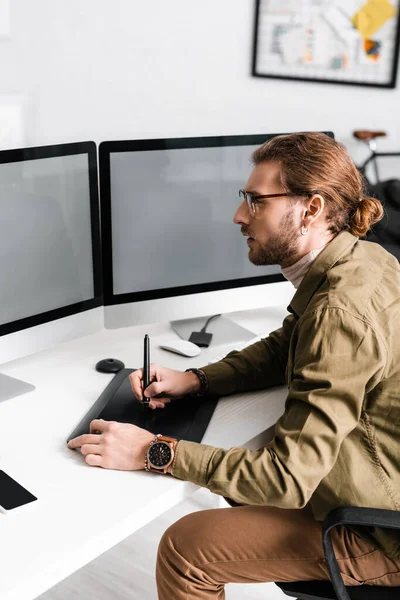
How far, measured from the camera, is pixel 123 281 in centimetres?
172

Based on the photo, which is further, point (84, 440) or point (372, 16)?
point (372, 16)

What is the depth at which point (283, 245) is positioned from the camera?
1397 mm

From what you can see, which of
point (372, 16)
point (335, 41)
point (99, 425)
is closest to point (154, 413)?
point (99, 425)

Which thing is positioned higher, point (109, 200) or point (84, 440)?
point (109, 200)

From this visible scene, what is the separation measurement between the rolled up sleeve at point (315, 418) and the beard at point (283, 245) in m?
0.24

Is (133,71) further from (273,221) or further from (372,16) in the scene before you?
(372,16)

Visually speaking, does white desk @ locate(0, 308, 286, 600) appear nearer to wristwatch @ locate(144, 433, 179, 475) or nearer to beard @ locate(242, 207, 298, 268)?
wristwatch @ locate(144, 433, 179, 475)

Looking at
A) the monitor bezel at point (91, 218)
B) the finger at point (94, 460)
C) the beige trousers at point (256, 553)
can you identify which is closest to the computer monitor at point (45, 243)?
the monitor bezel at point (91, 218)

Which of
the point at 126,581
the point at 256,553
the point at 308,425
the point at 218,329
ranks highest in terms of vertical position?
the point at 308,425

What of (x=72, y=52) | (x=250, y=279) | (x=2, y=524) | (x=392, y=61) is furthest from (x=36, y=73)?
(x=392, y=61)

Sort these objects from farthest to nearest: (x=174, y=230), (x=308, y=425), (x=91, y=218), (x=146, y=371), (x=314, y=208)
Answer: (x=174, y=230)
(x=91, y=218)
(x=146, y=371)
(x=314, y=208)
(x=308, y=425)

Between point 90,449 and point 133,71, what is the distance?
1.72 metres

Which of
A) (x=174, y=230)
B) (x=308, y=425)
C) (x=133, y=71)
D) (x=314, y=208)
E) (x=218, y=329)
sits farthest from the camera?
(x=133, y=71)

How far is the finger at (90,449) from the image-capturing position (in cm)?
126
